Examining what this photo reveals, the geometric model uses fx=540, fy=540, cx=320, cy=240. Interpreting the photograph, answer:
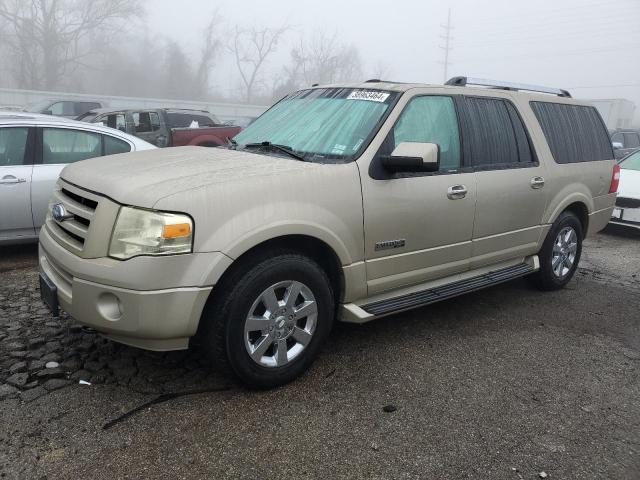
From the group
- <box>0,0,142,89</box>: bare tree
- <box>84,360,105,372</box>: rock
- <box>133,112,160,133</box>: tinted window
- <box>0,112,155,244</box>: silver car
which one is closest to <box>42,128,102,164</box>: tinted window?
<box>0,112,155,244</box>: silver car

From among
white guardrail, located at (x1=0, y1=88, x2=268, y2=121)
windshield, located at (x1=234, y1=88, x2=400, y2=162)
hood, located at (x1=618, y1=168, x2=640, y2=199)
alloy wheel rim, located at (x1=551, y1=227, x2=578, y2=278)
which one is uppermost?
white guardrail, located at (x1=0, y1=88, x2=268, y2=121)

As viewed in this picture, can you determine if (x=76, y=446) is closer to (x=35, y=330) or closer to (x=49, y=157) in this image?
(x=35, y=330)

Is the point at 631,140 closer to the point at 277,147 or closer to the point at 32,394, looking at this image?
the point at 277,147

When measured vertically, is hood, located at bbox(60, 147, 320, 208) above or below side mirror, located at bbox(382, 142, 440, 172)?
below

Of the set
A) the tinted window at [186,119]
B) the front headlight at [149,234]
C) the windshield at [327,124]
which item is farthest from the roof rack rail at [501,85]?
the tinted window at [186,119]

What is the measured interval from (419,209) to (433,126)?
69 cm

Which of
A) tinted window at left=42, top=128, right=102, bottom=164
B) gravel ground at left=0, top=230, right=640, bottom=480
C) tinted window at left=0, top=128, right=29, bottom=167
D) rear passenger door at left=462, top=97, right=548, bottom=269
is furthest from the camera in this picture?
tinted window at left=42, top=128, right=102, bottom=164

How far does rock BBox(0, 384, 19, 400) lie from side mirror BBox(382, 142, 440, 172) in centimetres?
249

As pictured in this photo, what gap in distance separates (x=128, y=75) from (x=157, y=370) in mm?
76374

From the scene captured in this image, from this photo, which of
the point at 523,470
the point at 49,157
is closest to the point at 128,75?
the point at 49,157

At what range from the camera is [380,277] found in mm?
3512

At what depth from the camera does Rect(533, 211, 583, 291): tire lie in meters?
4.89

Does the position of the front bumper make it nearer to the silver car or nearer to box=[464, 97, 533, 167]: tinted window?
box=[464, 97, 533, 167]: tinted window

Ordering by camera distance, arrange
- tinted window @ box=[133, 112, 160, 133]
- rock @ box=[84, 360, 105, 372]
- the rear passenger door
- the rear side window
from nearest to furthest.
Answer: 1. rock @ box=[84, 360, 105, 372]
2. the rear passenger door
3. the rear side window
4. tinted window @ box=[133, 112, 160, 133]
